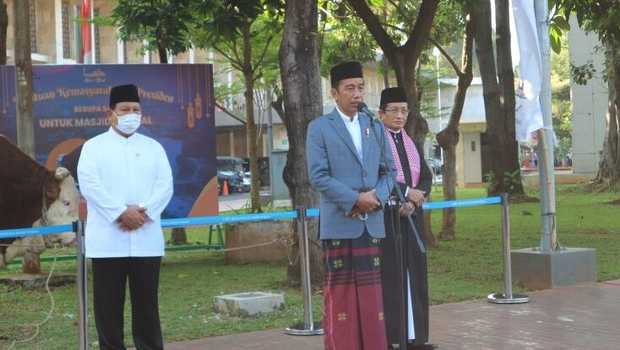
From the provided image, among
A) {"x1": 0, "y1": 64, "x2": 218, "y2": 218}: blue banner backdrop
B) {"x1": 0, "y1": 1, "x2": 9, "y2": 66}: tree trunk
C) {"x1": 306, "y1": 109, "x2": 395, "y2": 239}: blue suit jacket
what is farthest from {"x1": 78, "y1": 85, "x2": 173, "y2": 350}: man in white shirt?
{"x1": 0, "y1": 1, "x2": 9, "y2": 66}: tree trunk

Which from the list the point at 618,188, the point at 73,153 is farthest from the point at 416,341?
the point at 618,188

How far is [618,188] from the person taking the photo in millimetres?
30562

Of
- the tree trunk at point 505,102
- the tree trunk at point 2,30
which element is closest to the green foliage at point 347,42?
the tree trunk at point 505,102

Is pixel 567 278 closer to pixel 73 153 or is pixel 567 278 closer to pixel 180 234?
pixel 73 153

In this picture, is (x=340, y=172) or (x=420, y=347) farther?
(x=420, y=347)

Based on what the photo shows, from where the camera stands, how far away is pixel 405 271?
6703mm

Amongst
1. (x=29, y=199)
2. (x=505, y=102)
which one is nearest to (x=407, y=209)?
(x=29, y=199)

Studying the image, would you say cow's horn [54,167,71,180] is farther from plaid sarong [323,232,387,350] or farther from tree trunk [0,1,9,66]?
plaid sarong [323,232,387,350]

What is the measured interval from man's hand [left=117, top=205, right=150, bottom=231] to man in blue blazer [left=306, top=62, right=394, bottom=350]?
3.95 feet

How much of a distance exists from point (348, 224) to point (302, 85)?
15.2 ft

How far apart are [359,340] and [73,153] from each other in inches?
318

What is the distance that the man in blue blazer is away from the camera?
5.85 m

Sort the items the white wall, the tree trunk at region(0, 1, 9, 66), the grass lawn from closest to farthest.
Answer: the grass lawn
the tree trunk at region(0, 1, 9, 66)
the white wall

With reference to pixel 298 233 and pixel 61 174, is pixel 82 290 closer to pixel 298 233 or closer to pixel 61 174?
pixel 298 233
